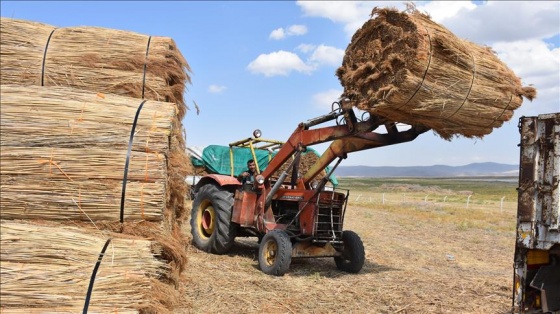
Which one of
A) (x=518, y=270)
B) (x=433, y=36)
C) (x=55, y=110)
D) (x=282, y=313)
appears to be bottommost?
(x=282, y=313)

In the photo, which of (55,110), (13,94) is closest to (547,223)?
(55,110)

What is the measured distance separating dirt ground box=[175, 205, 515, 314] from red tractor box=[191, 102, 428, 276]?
307mm

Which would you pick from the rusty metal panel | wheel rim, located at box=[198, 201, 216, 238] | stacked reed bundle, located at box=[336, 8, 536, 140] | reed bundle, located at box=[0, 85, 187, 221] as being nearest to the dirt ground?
wheel rim, located at box=[198, 201, 216, 238]

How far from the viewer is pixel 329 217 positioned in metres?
8.57

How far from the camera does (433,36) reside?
19.0ft

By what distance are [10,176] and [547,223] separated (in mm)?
4753

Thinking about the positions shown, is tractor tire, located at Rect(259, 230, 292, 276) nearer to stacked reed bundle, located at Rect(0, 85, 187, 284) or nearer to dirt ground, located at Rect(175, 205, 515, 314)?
dirt ground, located at Rect(175, 205, 515, 314)

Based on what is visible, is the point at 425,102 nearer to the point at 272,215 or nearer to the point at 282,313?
the point at 282,313

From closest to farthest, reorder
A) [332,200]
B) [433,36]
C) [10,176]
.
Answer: [10,176] → [433,36] → [332,200]

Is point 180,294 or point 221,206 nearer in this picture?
point 180,294

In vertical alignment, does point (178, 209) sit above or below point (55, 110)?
below

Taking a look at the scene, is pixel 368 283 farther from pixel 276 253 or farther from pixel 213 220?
pixel 213 220

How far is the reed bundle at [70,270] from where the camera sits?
3.85 metres

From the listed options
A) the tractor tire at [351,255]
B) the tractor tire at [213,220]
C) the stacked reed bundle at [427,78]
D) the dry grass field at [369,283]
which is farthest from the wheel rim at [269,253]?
the stacked reed bundle at [427,78]
